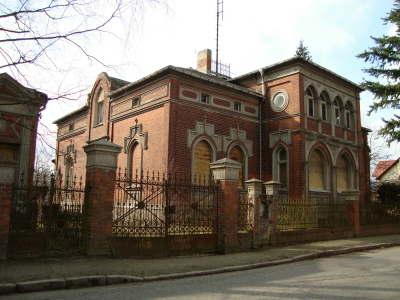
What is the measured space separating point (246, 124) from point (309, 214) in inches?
285

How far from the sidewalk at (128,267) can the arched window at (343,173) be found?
11.3m

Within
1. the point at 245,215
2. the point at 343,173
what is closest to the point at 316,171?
the point at 343,173

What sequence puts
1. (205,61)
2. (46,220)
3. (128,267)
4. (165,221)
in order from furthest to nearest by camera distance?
(205,61) → (165,221) → (46,220) → (128,267)

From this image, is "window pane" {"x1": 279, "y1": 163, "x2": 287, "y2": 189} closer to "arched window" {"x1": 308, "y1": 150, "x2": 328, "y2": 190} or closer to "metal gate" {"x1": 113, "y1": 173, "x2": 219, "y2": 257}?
"arched window" {"x1": 308, "y1": 150, "x2": 328, "y2": 190}

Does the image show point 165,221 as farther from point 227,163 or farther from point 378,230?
point 378,230

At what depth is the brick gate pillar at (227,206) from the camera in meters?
10.2

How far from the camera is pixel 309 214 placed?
43.9 feet

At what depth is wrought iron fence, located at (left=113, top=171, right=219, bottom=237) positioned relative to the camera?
8.80 m

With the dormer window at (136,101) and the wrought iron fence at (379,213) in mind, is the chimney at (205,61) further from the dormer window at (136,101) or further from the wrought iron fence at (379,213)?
the wrought iron fence at (379,213)

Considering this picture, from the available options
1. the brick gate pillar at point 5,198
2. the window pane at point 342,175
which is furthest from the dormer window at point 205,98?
the brick gate pillar at point 5,198

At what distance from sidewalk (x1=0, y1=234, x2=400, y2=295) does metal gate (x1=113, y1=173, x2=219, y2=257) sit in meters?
0.34

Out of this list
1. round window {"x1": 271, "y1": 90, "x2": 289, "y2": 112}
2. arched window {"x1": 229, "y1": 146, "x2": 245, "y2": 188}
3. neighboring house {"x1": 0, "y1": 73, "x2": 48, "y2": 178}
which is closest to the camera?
neighboring house {"x1": 0, "y1": 73, "x2": 48, "y2": 178}

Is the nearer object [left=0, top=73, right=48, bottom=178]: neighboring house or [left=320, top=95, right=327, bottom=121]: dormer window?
[left=0, top=73, right=48, bottom=178]: neighboring house

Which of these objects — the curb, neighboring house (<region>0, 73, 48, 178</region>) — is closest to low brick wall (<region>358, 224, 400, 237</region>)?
the curb
